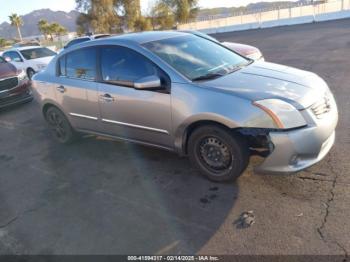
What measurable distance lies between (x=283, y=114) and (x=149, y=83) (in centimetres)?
149

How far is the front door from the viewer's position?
3.84 metres

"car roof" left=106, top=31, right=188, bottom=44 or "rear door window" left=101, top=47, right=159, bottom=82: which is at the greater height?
"car roof" left=106, top=31, right=188, bottom=44

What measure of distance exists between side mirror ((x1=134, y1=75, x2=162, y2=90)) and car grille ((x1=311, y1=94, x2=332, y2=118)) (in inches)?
65.7

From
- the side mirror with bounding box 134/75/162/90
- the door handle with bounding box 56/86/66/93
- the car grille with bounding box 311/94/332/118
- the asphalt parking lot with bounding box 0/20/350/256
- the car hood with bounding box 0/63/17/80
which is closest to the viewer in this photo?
the asphalt parking lot with bounding box 0/20/350/256

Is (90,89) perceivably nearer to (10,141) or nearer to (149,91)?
(149,91)

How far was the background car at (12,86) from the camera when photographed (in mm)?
8281

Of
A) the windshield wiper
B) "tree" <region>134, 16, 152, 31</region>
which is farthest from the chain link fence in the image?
the windshield wiper

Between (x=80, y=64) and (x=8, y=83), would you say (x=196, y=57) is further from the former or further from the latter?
(x=8, y=83)

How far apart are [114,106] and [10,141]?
3.06 m

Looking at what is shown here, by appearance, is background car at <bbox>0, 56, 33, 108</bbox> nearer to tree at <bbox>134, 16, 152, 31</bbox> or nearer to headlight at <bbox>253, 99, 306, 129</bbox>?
headlight at <bbox>253, 99, 306, 129</bbox>

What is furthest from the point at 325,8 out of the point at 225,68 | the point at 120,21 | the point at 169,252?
the point at 169,252

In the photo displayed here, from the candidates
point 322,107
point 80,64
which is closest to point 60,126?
point 80,64

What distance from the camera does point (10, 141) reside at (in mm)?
6180

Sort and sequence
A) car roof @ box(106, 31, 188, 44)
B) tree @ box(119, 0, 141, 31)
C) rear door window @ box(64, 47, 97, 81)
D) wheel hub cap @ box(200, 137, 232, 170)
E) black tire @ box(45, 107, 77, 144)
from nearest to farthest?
wheel hub cap @ box(200, 137, 232, 170) < car roof @ box(106, 31, 188, 44) < rear door window @ box(64, 47, 97, 81) < black tire @ box(45, 107, 77, 144) < tree @ box(119, 0, 141, 31)
